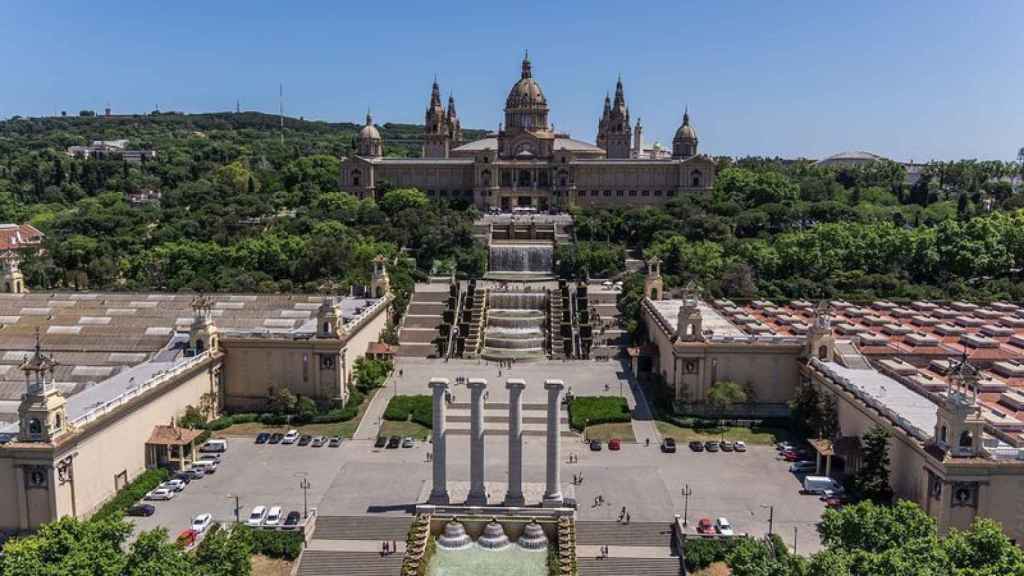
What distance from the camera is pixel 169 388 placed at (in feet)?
152

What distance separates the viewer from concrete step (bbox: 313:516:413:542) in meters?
37.1

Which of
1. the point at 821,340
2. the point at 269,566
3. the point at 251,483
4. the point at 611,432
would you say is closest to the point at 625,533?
the point at 611,432

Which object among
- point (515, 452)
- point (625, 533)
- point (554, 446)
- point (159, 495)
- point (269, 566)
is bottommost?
point (269, 566)

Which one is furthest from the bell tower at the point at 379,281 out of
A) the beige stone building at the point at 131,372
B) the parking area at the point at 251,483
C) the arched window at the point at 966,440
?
the arched window at the point at 966,440

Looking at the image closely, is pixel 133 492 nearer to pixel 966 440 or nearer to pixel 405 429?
pixel 405 429

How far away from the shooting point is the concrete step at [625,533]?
121ft

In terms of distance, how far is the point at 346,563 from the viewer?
34.9 m

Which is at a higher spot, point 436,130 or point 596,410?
point 436,130

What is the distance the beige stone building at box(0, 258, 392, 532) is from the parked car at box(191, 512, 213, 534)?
15.9 feet

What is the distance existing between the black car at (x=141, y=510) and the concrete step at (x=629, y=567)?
1827cm

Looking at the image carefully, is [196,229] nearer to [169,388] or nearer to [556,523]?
[169,388]

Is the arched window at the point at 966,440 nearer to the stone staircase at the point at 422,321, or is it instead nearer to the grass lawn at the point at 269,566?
the grass lawn at the point at 269,566

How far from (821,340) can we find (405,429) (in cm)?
2433

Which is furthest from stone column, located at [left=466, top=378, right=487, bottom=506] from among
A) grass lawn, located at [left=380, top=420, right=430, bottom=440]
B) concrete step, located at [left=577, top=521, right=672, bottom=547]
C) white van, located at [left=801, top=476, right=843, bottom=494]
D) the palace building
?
the palace building
